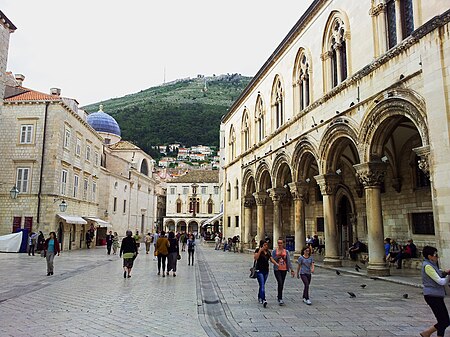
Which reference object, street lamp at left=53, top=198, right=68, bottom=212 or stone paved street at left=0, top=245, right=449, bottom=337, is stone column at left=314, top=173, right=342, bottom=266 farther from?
street lamp at left=53, top=198, right=68, bottom=212

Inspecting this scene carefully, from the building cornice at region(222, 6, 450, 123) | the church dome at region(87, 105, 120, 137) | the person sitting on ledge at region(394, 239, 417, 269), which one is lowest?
the person sitting on ledge at region(394, 239, 417, 269)

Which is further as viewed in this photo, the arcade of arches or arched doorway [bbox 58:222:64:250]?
arched doorway [bbox 58:222:64:250]

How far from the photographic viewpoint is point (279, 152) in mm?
22656

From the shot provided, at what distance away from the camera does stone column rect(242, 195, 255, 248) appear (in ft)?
97.3

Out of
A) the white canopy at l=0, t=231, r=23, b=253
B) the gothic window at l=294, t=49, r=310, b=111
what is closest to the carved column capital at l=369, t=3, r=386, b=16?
the gothic window at l=294, t=49, r=310, b=111

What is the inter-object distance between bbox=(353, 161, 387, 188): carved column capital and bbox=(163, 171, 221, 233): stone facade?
213ft

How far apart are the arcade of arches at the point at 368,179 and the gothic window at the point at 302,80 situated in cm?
224

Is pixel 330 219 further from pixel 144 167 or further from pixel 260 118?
pixel 144 167

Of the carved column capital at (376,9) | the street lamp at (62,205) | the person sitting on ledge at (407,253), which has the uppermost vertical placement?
the carved column capital at (376,9)

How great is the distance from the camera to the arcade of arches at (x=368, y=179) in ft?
44.1

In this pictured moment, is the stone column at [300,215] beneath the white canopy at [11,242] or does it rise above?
above

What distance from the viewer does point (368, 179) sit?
14016 millimetres

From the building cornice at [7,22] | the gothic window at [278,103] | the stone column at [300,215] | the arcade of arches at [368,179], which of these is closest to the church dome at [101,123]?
the building cornice at [7,22]

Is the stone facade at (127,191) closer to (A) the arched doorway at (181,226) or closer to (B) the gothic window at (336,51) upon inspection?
(A) the arched doorway at (181,226)
